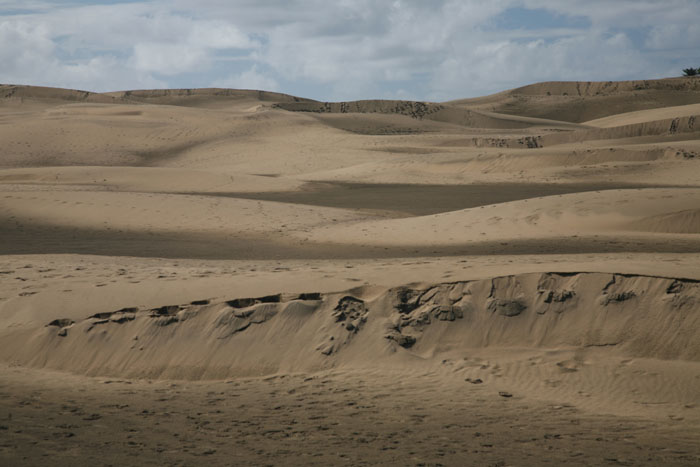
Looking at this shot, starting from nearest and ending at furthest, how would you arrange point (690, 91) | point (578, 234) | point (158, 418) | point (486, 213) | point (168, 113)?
point (158, 418), point (578, 234), point (486, 213), point (168, 113), point (690, 91)

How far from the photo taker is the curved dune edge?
680 centimetres

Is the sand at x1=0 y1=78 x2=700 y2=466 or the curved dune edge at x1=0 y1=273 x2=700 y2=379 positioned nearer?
the sand at x1=0 y1=78 x2=700 y2=466

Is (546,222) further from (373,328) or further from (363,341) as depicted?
(363,341)

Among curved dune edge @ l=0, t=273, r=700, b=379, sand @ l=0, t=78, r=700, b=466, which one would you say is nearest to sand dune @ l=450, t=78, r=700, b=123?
sand @ l=0, t=78, r=700, b=466

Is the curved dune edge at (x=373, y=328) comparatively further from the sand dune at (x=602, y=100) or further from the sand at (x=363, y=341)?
the sand dune at (x=602, y=100)

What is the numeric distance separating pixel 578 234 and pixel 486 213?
2425 millimetres

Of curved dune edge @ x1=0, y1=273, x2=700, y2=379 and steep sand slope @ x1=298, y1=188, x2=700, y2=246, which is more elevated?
steep sand slope @ x1=298, y1=188, x2=700, y2=246

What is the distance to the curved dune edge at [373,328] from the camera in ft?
22.3

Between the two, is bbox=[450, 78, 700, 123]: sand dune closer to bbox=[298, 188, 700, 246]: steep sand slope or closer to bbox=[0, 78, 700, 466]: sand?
bbox=[298, 188, 700, 246]: steep sand slope

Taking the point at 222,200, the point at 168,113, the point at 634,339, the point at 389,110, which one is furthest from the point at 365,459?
the point at 389,110

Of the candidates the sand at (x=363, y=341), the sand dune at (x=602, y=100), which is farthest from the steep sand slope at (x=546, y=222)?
the sand dune at (x=602, y=100)

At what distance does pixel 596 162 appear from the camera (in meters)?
25.3

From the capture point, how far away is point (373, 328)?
7.09 metres

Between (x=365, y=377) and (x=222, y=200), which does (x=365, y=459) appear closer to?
(x=365, y=377)
